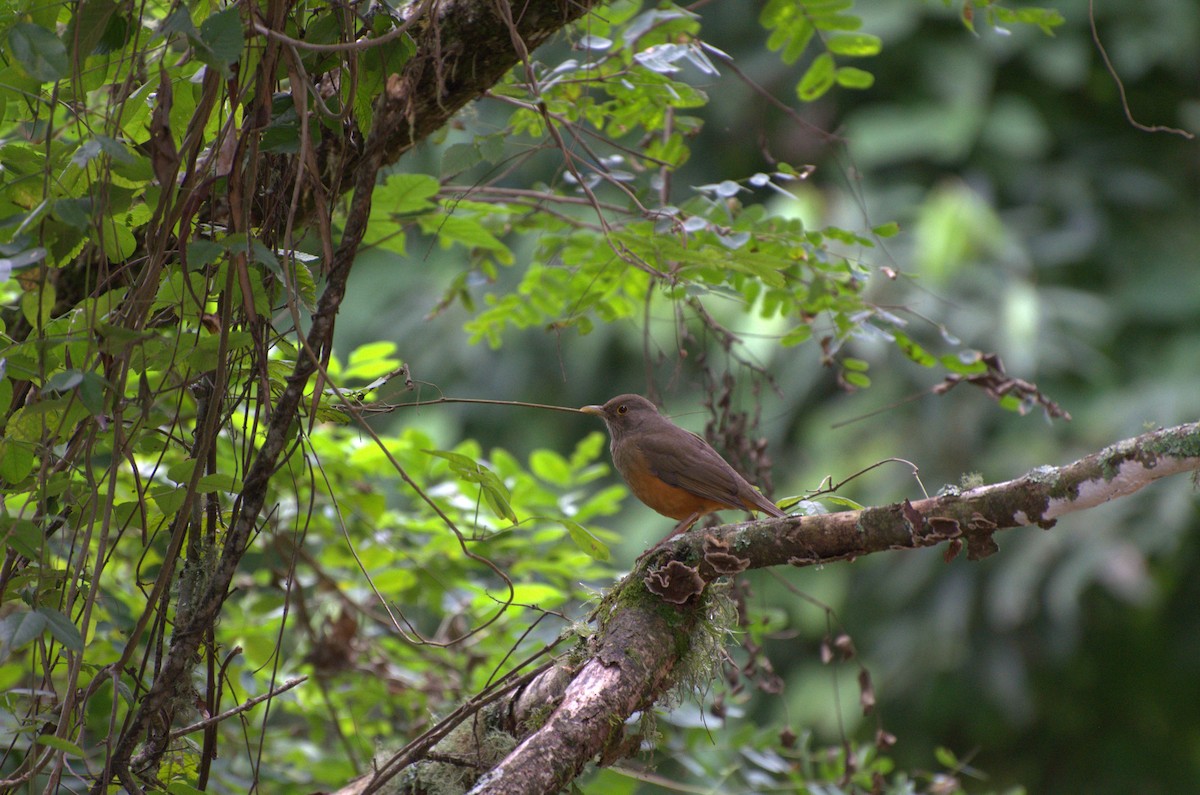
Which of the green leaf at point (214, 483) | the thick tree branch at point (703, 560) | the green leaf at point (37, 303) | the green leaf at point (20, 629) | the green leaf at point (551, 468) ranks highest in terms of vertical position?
the green leaf at point (37, 303)

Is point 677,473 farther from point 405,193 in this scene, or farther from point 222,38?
point 222,38

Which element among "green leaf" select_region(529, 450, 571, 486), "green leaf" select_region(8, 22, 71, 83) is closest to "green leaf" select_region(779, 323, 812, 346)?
"green leaf" select_region(529, 450, 571, 486)

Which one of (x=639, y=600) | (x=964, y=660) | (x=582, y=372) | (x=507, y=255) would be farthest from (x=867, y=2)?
(x=639, y=600)

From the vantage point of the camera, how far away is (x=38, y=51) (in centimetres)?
178

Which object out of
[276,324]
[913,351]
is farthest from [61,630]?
[913,351]

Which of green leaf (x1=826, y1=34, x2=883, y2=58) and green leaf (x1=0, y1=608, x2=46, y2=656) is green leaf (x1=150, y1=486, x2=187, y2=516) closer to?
green leaf (x1=0, y1=608, x2=46, y2=656)

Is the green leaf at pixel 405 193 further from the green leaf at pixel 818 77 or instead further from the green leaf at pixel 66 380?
the green leaf at pixel 66 380

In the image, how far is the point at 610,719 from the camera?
234cm

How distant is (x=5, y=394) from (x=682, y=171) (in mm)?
9430

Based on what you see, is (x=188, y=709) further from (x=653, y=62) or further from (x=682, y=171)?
(x=682, y=171)

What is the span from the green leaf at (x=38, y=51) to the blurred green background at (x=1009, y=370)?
6669mm

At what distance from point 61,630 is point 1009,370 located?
8.01 m

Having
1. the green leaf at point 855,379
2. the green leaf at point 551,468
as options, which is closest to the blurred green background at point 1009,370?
the green leaf at point 551,468

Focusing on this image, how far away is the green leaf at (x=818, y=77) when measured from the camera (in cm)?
366
